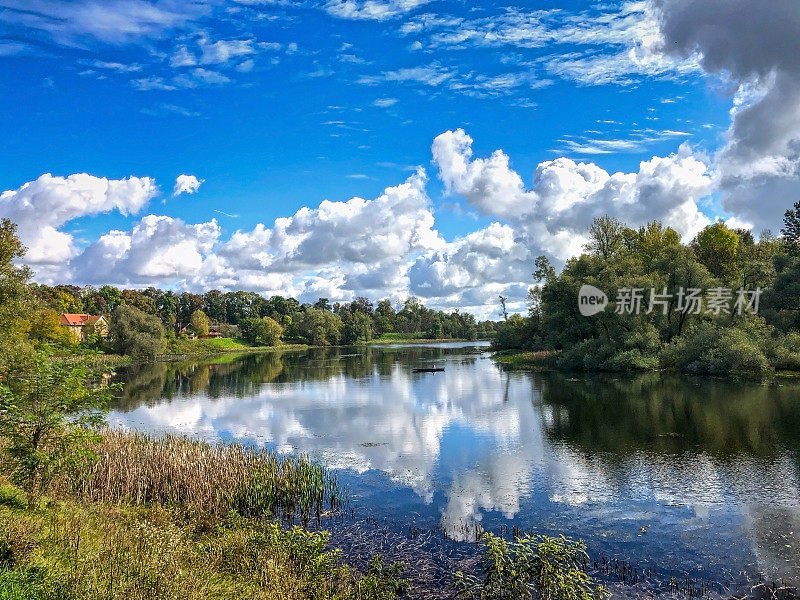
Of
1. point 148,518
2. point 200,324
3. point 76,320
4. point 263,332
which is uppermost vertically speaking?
point 76,320

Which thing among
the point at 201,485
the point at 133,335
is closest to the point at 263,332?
the point at 133,335

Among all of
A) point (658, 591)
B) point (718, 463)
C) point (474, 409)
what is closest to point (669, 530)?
point (658, 591)

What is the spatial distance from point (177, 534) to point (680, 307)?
59519 millimetres

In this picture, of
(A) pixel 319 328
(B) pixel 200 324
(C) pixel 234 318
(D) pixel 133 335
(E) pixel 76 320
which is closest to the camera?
(D) pixel 133 335

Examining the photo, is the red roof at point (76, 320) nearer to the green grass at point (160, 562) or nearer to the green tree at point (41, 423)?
the green tree at point (41, 423)

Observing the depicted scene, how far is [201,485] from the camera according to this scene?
16.8 meters

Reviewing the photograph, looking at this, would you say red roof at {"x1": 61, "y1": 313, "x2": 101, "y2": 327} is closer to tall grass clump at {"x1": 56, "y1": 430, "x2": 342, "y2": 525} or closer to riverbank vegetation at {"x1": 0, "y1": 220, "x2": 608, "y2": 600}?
riverbank vegetation at {"x1": 0, "y1": 220, "x2": 608, "y2": 600}

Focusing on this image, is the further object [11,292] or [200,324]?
[200,324]

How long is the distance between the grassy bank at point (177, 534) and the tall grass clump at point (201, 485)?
0.04 meters

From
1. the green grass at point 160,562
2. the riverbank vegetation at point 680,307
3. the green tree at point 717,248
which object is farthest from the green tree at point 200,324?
the green grass at point 160,562

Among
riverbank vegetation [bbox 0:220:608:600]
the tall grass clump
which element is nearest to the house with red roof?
riverbank vegetation [bbox 0:220:608:600]

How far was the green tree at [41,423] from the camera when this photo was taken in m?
13.4

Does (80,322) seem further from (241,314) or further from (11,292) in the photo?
(11,292)

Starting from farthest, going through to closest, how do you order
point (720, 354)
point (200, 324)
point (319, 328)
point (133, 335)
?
point (319, 328) < point (200, 324) < point (133, 335) < point (720, 354)
